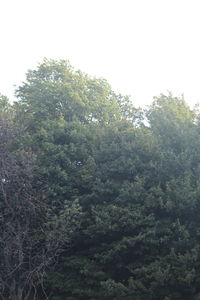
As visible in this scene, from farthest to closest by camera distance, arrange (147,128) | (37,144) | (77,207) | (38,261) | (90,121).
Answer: (90,121) < (147,128) < (37,144) < (77,207) < (38,261)

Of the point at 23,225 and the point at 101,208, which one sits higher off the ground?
the point at 101,208

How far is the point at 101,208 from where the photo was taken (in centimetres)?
1362

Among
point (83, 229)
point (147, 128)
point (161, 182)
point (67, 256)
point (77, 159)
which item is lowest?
point (67, 256)

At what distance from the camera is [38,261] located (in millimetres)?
12492

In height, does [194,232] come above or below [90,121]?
below

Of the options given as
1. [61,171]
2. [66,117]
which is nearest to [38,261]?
[61,171]

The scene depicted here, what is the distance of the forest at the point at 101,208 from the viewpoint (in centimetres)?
1225

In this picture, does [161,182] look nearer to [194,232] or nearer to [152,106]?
[194,232]

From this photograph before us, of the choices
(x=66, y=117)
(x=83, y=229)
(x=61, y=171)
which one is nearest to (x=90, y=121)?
(x=66, y=117)

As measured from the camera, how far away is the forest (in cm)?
1225

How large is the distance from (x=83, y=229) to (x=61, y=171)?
85.2 inches

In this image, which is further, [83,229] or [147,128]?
[147,128]

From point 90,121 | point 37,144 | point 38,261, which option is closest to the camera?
point 38,261

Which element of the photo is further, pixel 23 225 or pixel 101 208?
pixel 101 208
